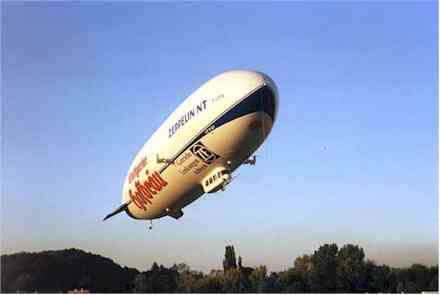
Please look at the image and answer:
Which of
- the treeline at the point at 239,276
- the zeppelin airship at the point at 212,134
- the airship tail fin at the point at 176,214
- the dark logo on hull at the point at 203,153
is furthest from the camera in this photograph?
the treeline at the point at 239,276

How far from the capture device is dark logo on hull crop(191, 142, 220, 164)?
98.0 ft

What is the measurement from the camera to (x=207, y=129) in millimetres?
29234

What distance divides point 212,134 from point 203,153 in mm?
1382

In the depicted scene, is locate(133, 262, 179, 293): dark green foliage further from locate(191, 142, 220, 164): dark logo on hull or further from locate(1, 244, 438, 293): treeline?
locate(191, 142, 220, 164): dark logo on hull

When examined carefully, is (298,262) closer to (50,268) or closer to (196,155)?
(50,268)

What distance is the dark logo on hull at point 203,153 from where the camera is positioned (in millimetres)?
29864

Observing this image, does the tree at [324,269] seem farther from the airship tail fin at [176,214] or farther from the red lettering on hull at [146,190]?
the red lettering on hull at [146,190]

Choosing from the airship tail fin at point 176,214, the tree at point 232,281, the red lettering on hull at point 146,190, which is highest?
the red lettering on hull at point 146,190

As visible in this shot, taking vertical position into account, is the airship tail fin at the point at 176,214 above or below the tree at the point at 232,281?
above

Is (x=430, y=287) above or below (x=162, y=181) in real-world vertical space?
below

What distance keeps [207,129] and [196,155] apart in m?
1.83

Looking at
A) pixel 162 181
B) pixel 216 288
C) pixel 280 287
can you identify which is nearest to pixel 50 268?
pixel 216 288

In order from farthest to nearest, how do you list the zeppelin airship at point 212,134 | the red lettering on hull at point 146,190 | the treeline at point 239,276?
1. the treeline at point 239,276
2. the red lettering on hull at point 146,190
3. the zeppelin airship at point 212,134

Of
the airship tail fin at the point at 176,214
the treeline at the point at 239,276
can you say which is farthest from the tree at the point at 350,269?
the airship tail fin at the point at 176,214
